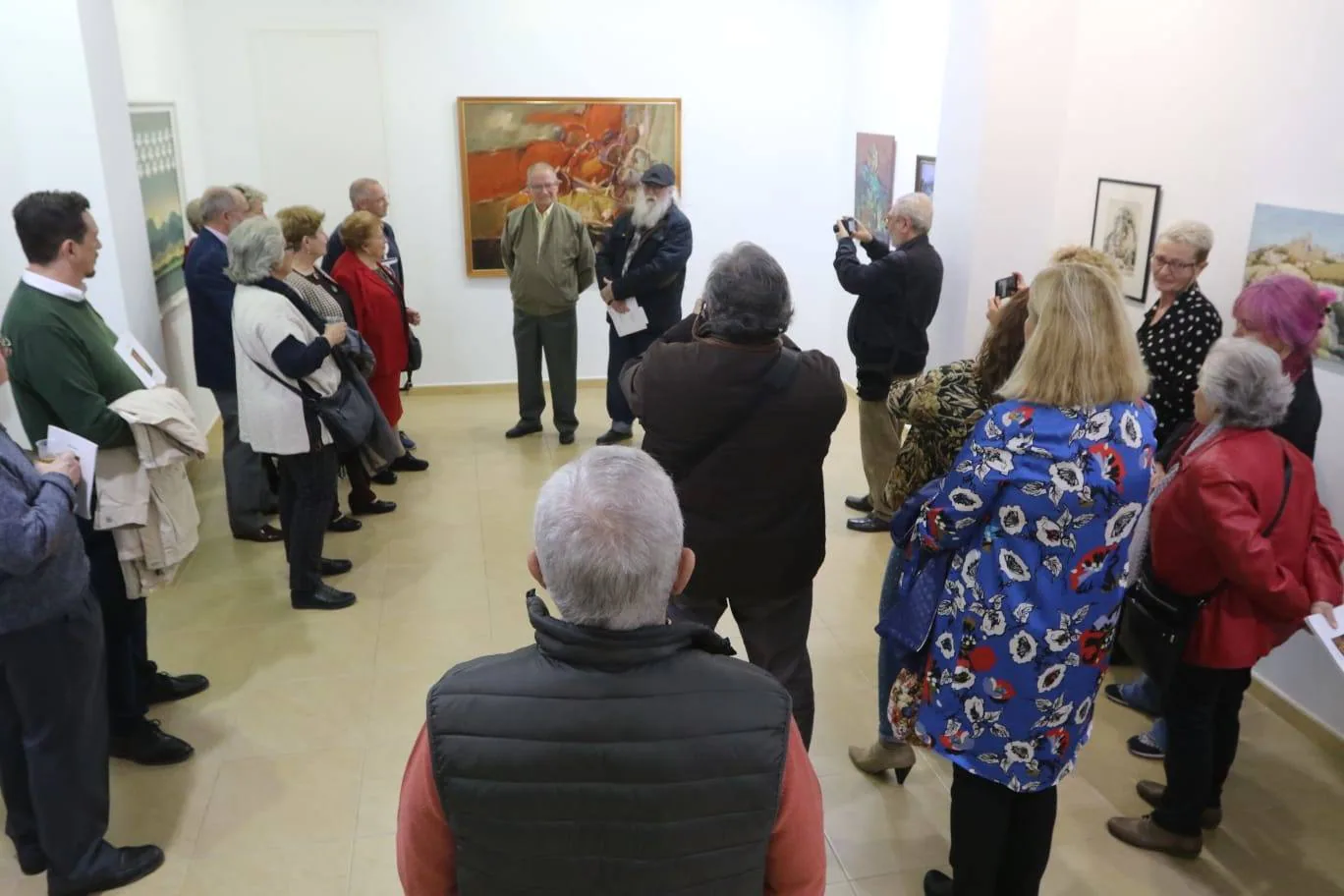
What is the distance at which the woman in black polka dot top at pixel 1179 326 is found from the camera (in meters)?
3.59

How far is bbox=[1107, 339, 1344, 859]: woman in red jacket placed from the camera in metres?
2.56

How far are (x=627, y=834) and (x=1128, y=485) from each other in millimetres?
1382

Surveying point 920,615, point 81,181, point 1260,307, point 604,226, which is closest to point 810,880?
point 920,615

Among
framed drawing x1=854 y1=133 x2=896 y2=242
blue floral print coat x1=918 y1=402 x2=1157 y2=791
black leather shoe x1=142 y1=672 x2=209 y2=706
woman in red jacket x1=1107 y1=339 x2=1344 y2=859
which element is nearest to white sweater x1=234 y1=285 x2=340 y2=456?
black leather shoe x1=142 y1=672 x2=209 y2=706

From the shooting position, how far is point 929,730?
97.7 inches

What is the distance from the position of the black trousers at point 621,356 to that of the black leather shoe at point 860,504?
1.55 metres

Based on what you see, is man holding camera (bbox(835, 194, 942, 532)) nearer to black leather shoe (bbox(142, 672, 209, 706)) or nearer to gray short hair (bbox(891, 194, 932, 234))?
gray short hair (bbox(891, 194, 932, 234))

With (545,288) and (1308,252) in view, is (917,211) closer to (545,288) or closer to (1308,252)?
(1308,252)

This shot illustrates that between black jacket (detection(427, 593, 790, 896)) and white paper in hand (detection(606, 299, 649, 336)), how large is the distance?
5.00m

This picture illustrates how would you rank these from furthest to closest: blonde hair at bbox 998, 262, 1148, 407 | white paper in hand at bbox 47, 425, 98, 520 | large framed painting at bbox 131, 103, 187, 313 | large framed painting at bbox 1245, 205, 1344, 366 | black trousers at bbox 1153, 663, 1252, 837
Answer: large framed painting at bbox 131, 103, 187, 313
large framed painting at bbox 1245, 205, 1344, 366
black trousers at bbox 1153, 663, 1252, 837
white paper in hand at bbox 47, 425, 98, 520
blonde hair at bbox 998, 262, 1148, 407

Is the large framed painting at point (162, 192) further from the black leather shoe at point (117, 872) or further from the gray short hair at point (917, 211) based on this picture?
the gray short hair at point (917, 211)

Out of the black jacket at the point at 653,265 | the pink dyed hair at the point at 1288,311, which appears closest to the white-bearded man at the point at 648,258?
the black jacket at the point at 653,265

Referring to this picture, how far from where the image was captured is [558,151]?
7492mm

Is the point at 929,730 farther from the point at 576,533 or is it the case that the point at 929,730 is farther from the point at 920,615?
the point at 576,533
